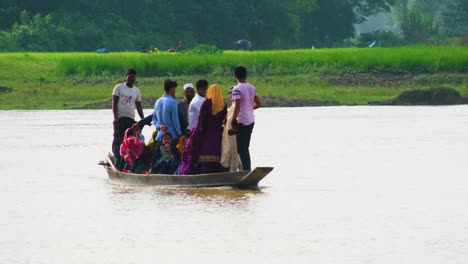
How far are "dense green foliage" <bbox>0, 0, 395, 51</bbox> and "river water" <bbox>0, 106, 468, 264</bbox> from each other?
4000cm

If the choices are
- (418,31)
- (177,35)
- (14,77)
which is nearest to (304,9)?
(418,31)

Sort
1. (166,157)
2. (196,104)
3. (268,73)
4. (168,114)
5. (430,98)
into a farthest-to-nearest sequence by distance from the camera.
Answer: (268,73)
(430,98)
(166,157)
(168,114)
(196,104)

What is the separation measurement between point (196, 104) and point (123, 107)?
5.48 ft

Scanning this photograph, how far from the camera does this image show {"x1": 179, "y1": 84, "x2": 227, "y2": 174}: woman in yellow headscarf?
16.8 meters

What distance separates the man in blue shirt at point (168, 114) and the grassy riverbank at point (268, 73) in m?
25.0

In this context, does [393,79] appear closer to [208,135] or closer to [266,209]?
[208,135]

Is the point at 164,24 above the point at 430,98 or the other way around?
above

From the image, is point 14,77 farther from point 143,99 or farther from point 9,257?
point 9,257

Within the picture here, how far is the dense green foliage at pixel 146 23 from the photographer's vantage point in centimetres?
6569

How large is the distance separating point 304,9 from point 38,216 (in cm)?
6955

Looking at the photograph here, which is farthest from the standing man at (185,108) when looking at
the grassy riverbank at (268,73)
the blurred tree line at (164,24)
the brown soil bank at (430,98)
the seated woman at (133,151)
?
the blurred tree line at (164,24)

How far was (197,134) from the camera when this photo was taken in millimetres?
16875

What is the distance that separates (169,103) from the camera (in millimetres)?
17328

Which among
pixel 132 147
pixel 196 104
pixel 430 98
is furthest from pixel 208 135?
pixel 430 98
